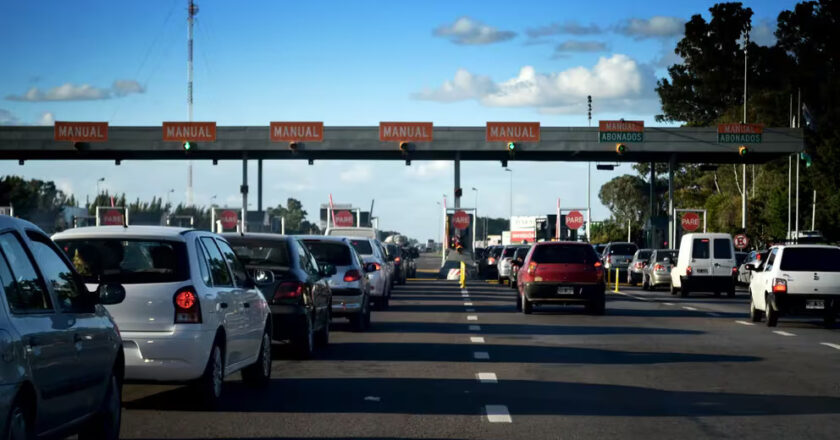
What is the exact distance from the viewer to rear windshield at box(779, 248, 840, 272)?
23938 mm

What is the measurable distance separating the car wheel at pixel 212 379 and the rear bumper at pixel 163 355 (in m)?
0.21

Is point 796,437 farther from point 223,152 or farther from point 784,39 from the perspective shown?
point 784,39

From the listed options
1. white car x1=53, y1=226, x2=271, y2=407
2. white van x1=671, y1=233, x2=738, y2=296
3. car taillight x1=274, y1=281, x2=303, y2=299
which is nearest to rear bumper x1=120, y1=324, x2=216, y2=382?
white car x1=53, y1=226, x2=271, y2=407

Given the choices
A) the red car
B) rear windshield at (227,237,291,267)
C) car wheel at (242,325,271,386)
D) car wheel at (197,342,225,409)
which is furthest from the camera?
the red car

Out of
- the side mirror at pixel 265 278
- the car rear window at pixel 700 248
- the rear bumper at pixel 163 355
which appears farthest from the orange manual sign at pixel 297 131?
the rear bumper at pixel 163 355

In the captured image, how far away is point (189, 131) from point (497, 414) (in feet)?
139

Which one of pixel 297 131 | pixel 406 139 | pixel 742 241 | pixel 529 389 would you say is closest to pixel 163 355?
pixel 529 389

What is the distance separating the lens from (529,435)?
9.82 meters

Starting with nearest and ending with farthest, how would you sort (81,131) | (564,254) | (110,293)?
(110,293) → (564,254) → (81,131)

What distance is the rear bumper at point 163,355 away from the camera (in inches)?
416

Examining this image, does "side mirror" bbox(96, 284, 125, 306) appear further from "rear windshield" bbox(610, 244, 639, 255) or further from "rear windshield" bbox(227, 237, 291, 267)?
"rear windshield" bbox(610, 244, 639, 255)

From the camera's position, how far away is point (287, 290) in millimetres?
15781

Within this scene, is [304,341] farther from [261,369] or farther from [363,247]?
[363,247]

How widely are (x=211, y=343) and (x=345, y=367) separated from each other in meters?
4.42
